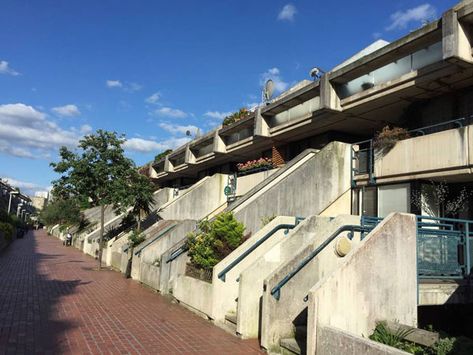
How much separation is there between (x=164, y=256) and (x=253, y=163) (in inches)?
309

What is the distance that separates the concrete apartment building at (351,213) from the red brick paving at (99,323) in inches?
23.2

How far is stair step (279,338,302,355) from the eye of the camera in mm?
6062

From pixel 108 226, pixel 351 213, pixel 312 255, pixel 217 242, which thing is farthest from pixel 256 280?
pixel 108 226

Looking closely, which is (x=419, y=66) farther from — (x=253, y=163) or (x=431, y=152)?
(x=253, y=163)

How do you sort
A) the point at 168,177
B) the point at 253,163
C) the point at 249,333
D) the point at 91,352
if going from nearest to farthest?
the point at 91,352
the point at 249,333
the point at 253,163
the point at 168,177

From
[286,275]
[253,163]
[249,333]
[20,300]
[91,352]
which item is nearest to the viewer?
[91,352]

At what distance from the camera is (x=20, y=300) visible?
386 inches

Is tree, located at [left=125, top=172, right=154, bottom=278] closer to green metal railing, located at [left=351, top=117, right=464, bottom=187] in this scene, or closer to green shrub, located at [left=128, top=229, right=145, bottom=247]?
green shrub, located at [left=128, top=229, right=145, bottom=247]

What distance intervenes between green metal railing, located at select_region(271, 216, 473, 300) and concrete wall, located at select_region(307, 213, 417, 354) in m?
0.56

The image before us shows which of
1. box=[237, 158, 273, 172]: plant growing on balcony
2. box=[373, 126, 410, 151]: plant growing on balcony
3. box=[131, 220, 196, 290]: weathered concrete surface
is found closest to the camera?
box=[373, 126, 410, 151]: plant growing on balcony

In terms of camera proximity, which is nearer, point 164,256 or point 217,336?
point 217,336

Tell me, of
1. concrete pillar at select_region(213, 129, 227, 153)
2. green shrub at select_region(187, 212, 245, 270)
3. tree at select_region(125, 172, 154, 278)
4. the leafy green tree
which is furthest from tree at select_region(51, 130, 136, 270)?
the leafy green tree

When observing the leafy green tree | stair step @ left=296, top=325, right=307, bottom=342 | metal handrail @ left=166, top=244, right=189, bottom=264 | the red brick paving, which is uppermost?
the leafy green tree

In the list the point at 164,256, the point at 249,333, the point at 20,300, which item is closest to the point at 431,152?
the point at 249,333
